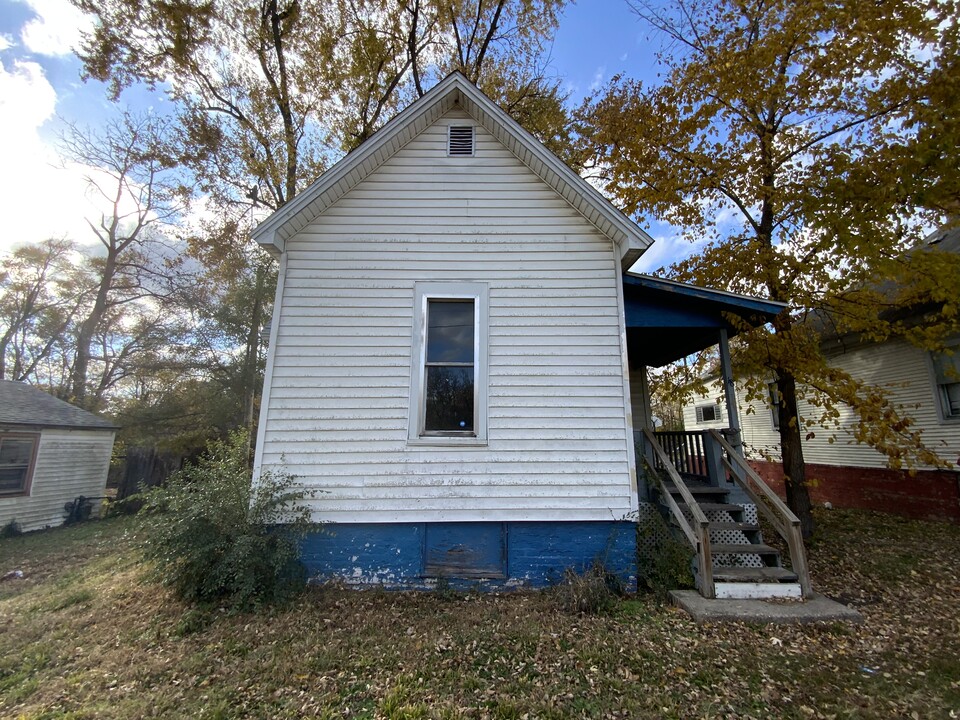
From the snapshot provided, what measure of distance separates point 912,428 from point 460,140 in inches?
480

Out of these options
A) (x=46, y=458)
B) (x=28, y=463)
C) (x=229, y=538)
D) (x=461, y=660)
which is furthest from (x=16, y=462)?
(x=461, y=660)

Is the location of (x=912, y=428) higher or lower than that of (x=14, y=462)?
higher

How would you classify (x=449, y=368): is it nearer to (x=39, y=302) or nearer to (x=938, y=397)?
(x=938, y=397)

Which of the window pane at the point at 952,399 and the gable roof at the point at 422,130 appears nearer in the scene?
the gable roof at the point at 422,130

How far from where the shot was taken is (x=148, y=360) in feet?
72.9

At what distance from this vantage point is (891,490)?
10.3 metres

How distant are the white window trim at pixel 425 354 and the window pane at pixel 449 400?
8 centimetres

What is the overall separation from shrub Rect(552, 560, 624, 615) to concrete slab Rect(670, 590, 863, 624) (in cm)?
79

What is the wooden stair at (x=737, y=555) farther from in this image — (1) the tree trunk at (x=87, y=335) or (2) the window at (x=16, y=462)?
(1) the tree trunk at (x=87, y=335)

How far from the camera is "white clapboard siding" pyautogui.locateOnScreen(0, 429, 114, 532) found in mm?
12031

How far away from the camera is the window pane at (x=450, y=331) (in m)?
6.07

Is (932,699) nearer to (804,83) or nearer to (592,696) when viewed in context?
(592,696)

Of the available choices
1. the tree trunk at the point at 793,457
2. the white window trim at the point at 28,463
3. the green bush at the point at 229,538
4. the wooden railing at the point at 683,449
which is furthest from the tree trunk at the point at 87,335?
the tree trunk at the point at 793,457

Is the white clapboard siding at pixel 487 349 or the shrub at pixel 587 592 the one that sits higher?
the white clapboard siding at pixel 487 349
